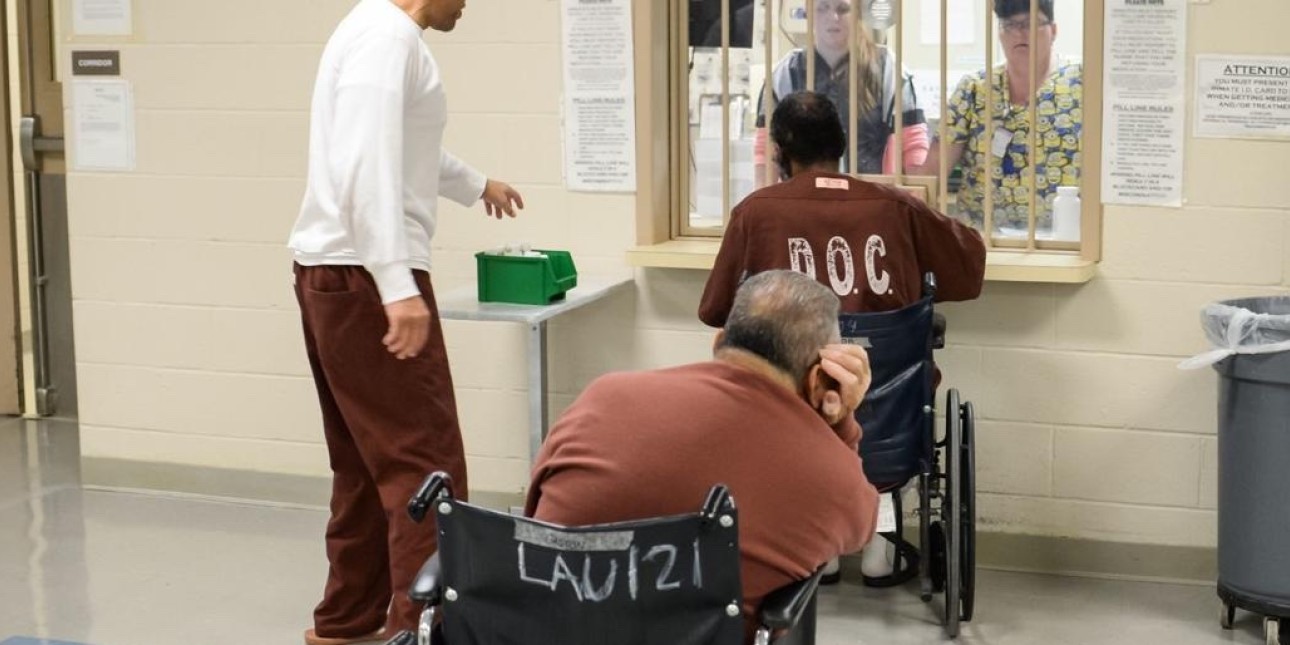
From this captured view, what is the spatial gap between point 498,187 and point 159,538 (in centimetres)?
Answer: 158

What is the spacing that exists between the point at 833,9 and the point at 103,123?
2226 millimetres

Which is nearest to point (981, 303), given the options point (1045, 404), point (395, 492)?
point (1045, 404)

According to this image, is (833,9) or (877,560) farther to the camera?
(833,9)

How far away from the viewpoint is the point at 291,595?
4.21m

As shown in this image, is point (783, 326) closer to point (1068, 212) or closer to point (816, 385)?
point (816, 385)

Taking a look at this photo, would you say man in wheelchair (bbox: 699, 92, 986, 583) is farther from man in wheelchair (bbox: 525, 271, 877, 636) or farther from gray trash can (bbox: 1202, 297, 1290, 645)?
man in wheelchair (bbox: 525, 271, 877, 636)

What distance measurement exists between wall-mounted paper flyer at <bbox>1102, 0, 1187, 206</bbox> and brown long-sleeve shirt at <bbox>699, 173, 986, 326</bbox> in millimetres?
519

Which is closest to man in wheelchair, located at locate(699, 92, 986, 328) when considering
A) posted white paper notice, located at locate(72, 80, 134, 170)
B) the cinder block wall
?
the cinder block wall

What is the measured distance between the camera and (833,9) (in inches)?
175

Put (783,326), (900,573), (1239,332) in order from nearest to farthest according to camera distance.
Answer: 1. (783,326)
2. (1239,332)
3. (900,573)

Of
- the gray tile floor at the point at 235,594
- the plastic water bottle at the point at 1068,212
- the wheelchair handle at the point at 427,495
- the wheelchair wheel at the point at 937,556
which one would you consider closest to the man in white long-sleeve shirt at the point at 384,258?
the gray tile floor at the point at 235,594

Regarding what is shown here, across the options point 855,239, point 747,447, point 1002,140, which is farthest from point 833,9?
point 747,447

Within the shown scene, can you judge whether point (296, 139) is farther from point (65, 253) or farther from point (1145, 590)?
point (1145, 590)

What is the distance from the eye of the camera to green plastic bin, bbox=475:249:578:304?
4078mm
